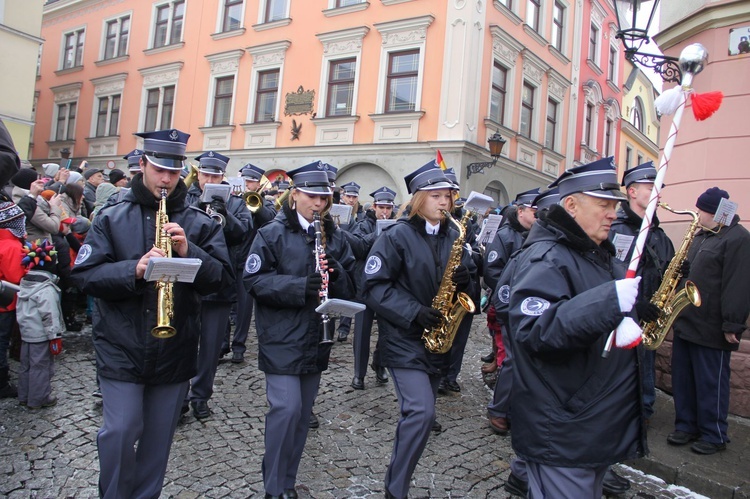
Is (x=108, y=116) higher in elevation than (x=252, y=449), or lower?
higher

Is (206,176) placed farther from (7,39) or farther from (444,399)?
(7,39)

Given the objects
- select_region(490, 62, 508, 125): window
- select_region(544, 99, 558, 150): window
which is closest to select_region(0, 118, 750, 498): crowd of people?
select_region(490, 62, 508, 125): window

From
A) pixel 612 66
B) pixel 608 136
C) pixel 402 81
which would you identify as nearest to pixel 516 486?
pixel 402 81

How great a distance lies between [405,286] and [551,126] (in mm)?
18904

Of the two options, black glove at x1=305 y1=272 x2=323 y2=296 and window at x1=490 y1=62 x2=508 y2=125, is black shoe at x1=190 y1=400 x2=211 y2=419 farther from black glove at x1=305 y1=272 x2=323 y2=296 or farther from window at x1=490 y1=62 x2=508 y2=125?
window at x1=490 y1=62 x2=508 y2=125

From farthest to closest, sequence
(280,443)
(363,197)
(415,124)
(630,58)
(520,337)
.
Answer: (363,197) < (415,124) < (630,58) < (280,443) < (520,337)

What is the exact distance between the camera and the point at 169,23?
23141 mm

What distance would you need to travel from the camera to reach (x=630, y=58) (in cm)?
561

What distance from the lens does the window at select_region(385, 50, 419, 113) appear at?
16.8 meters

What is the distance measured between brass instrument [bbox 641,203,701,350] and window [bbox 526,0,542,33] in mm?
16228

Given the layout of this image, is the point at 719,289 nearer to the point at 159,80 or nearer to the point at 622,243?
the point at 622,243

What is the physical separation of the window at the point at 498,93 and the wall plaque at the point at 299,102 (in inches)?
226

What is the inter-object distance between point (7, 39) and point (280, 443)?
22591 millimetres

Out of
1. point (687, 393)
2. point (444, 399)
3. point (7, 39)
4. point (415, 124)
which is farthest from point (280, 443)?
point (7, 39)
